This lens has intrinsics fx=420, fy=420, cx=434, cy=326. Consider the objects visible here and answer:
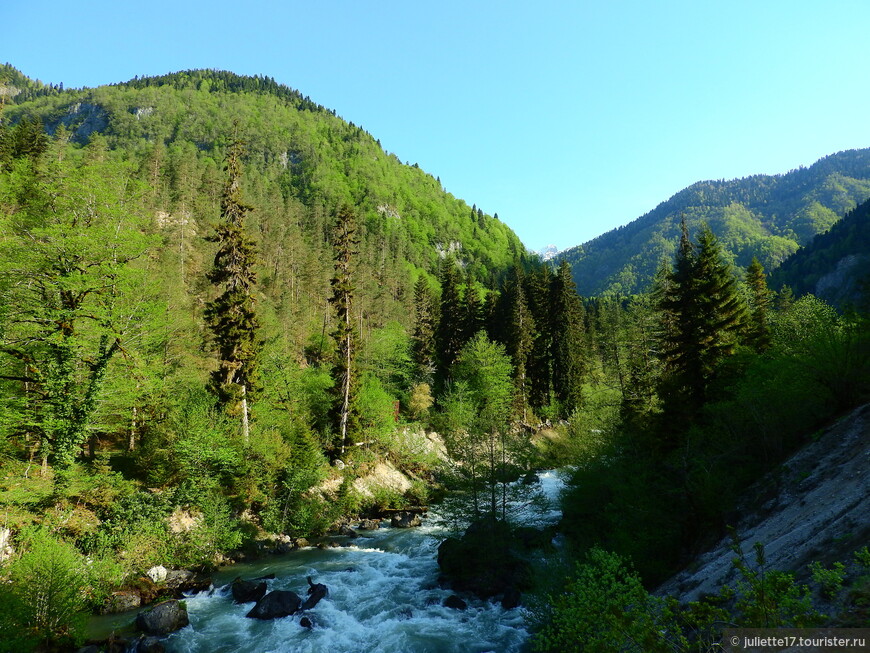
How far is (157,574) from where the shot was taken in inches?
762

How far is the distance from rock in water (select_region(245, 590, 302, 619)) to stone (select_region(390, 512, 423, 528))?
13.4 m

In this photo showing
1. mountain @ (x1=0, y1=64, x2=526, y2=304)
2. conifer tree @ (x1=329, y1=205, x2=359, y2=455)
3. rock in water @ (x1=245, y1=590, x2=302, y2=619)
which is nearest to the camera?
rock in water @ (x1=245, y1=590, x2=302, y2=619)

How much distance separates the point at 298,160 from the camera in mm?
169000

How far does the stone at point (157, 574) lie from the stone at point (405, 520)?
49.7 feet

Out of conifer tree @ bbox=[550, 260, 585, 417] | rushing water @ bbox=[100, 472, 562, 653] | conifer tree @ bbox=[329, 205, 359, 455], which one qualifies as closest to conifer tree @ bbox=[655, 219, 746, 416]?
rushing water @ bbox=[100, 472, 562, 653]

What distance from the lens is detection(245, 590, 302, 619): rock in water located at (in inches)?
677

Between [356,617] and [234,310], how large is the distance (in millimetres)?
19166

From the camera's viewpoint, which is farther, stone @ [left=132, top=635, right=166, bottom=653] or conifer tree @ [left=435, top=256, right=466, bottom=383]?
conifer tree @ [left=435, top=256, right=466, bottom=383]

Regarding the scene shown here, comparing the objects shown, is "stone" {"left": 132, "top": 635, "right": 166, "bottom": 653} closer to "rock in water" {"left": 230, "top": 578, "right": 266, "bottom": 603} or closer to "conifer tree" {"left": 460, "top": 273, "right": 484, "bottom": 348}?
"rock in water" {"left": 230, "top": 578, "right": 266, "bottom": 603}

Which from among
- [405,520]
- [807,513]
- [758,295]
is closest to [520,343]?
[758,295]

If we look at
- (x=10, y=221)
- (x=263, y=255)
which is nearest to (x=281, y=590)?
(x=10, y=221)

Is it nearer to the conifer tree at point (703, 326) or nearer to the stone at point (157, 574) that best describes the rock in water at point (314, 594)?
the stone at point (157, 574)

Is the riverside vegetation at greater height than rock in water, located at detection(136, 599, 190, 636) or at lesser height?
greater

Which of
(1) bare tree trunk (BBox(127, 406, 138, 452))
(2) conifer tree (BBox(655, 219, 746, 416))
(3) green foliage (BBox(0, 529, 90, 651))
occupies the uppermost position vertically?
(2) conifer tree (BBox(655, 219, 746, 416))
